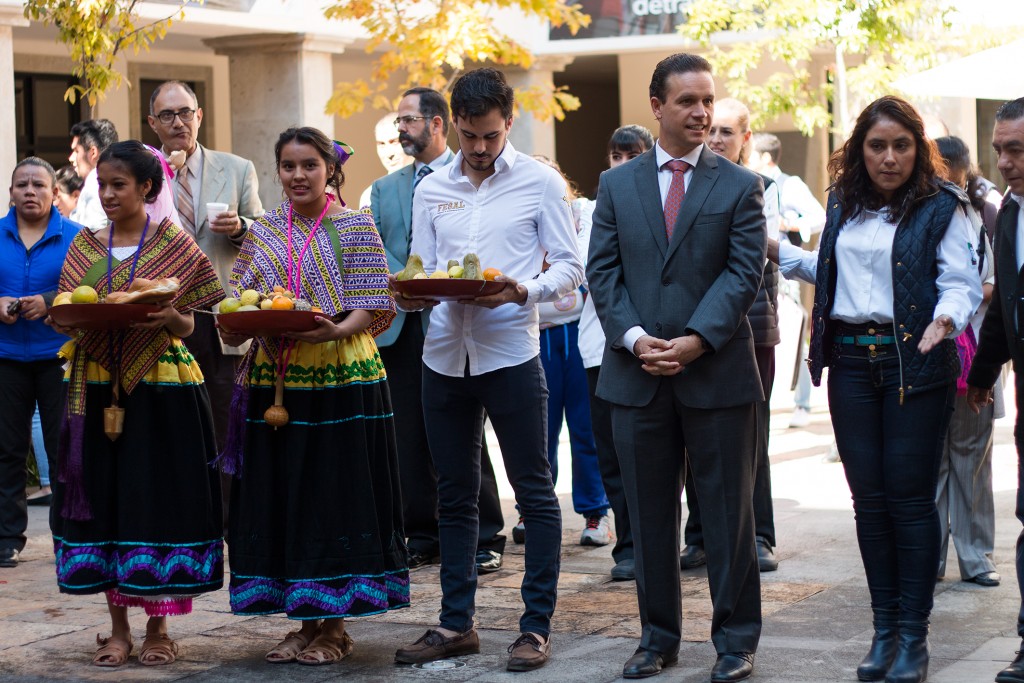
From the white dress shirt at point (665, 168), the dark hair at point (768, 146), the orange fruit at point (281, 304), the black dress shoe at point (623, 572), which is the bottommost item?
the black dress shoe at point (623, 572)

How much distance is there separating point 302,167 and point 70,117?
13797 mm

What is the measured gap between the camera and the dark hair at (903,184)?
5.50 meters

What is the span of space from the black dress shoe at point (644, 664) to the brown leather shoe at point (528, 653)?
1.10ft

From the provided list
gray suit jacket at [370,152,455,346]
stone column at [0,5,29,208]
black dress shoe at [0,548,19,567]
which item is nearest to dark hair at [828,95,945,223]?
gray suit jacket at [370,152,455,346]

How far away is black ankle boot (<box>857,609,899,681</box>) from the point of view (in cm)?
537

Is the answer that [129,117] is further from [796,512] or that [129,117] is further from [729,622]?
[729,622]

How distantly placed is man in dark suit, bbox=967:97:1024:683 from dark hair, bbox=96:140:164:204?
3.19 metres

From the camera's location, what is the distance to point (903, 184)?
5.53 meters

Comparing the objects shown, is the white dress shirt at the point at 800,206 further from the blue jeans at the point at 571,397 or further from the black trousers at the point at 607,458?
the black trousers at the point at 607,458

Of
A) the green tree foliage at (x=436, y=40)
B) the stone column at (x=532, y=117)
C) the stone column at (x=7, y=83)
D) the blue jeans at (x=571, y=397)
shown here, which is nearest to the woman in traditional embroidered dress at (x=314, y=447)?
the blue jeans at (x=571, y=397)

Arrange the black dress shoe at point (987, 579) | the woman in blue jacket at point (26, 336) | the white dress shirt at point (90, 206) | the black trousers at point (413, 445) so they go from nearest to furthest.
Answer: the black dress shoe at point (987, 579), the black trousers at point (413, 445), the woman in blue jacket at point (26, 336), the white dress shirt at point (90, 206)

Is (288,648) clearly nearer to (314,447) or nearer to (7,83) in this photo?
(314,447)

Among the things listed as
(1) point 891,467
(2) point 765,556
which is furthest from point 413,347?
(1) point 891,467

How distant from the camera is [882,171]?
549cm
